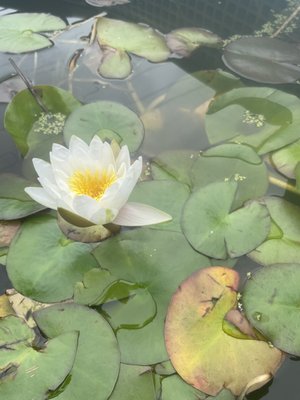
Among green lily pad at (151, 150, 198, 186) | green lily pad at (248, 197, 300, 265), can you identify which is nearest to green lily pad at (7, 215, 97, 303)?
green lily pad at (151, 150, 198, 186)

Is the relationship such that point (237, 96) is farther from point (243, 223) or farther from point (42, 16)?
point (42, 16)

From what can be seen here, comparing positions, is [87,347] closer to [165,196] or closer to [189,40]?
[165,196]

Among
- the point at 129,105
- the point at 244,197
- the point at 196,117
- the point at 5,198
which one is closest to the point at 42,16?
the point at 129,105

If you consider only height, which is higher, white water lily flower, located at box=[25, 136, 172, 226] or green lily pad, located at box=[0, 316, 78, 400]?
white water lily flower, located at box=[25, 136, 172, 226]

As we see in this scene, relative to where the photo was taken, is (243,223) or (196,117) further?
(196,117)

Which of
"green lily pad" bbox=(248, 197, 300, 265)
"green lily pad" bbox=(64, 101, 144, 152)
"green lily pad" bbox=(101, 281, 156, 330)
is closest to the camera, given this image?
"green lily pad" bbox=(101, 281, 156, 330)

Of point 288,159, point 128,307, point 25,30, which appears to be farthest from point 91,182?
point 25,30

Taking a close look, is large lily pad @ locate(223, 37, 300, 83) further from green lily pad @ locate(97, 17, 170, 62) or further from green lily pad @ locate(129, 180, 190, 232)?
green lily pad @ locate(129, 180, 190, 232)
